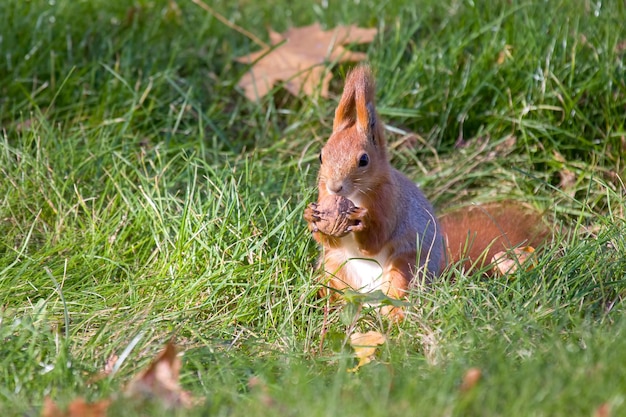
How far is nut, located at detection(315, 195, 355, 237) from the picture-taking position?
2348mm

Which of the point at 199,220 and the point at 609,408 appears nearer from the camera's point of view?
the point at 609,408

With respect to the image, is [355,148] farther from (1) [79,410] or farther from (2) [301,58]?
(2) [301,58]

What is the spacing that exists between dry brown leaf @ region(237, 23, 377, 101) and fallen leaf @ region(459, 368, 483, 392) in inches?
76.8

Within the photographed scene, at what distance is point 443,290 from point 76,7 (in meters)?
2.40

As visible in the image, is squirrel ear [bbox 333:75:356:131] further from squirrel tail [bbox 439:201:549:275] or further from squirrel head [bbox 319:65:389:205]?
squirrel tail [bbox 439:201:549:275]

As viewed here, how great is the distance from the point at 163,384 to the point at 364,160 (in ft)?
2.83

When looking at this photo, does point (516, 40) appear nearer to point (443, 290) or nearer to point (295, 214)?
point (295, 214)

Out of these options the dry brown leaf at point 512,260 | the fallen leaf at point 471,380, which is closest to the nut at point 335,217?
the dry brown leaf at point 512,260

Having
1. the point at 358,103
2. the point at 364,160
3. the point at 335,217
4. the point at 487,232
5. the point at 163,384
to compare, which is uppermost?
the point at 358,103

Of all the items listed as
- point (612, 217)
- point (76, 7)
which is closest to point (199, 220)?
point (612, 217)

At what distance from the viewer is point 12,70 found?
11.4ft

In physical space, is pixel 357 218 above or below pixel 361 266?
above

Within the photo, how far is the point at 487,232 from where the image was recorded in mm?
2805

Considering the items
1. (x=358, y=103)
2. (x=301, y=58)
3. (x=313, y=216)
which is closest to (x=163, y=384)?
(x=313, y=216)
